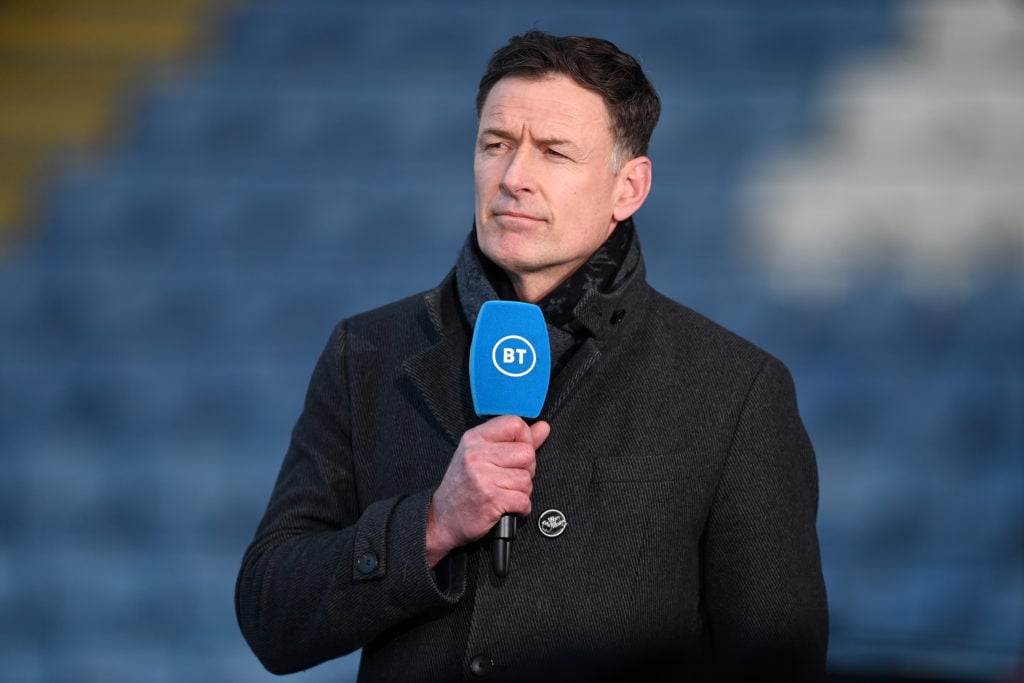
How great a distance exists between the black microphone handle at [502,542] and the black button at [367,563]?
15 cm

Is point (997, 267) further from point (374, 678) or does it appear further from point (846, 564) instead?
point (374, 678)

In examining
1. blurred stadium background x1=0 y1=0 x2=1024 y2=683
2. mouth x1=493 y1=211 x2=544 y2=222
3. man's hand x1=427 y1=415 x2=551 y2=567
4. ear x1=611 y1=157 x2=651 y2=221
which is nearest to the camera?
man's hand x1=427 y1=415 x2=551 y2=567

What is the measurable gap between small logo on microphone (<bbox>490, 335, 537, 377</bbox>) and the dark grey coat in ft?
0.58

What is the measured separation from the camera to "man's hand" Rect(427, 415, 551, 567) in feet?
4.64

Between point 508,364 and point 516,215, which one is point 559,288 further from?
point 508,364

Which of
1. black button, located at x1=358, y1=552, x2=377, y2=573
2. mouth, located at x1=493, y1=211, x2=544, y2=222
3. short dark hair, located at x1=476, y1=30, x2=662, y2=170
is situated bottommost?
black button, located at x1=358, y1=552, x2=377, y2=573

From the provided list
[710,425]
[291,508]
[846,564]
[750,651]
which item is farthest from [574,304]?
[846,564]

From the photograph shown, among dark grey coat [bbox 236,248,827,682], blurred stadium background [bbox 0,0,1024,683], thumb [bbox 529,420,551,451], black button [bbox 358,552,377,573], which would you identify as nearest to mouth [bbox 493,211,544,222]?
dark grey coat [bbox 236,248,827,682]

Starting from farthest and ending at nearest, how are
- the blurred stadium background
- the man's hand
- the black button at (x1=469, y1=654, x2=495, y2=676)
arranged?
the blurred stadium background, the black button at (x1=469, y1=654, x2=495, y2=676), the man's hand

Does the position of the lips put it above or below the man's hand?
above

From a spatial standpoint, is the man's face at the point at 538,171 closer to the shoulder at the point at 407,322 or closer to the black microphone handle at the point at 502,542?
the shoulder at the point at 407,322

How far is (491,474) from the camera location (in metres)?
1.41

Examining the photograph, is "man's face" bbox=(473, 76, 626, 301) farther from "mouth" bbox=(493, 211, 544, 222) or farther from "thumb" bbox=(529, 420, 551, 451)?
"thumb" bbox=(529, 420, 551, 451)

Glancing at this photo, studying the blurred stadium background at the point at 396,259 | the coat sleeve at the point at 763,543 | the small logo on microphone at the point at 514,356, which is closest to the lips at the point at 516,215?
the small logo on microphone at the point at 514,356
